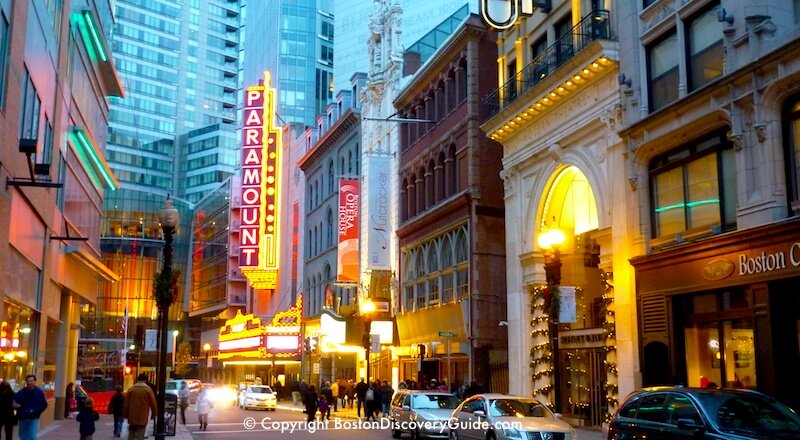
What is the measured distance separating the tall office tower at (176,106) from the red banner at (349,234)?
7297 cm

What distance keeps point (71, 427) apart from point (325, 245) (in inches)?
1177

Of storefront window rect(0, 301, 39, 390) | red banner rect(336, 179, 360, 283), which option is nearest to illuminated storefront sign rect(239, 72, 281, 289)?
red banner rect(336, 179, 360, 283)

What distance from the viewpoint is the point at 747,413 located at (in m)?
11.6

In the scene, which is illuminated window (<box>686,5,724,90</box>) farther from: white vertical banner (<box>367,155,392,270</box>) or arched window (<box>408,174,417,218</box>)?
white vertical banner (<box>367,155,392,270</box>)

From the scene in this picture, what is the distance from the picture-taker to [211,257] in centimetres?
9262

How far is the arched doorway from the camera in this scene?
2709cm

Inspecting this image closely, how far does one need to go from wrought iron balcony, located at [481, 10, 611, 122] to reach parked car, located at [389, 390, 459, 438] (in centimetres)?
1083

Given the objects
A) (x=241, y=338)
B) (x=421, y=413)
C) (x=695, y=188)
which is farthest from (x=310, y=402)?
(x=241, y=338)

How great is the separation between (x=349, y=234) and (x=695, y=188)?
30040 millimetres

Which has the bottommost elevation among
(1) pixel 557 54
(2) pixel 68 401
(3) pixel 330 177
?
(2) pixel 68 401

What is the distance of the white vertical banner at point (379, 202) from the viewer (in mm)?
46000

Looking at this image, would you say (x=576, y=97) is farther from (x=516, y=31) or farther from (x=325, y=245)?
(x=325, y=245)

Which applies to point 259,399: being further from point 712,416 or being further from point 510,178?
point 712,416

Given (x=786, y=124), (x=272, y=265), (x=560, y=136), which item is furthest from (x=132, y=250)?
(x=786, y=124)
